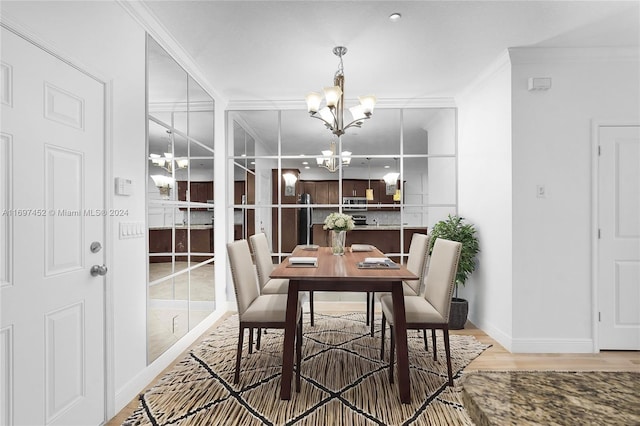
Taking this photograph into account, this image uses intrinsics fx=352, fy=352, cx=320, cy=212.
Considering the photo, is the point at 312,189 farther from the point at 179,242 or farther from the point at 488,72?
the point at 488,72

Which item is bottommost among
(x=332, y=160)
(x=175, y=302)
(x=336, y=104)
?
(x=175, y=302)

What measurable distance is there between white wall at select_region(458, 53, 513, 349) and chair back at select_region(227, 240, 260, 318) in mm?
2242

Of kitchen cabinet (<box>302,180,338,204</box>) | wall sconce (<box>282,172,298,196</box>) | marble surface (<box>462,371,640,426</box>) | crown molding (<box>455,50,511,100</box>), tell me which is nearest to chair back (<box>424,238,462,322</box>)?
crown molding (<box>455,50,511,100</box>)

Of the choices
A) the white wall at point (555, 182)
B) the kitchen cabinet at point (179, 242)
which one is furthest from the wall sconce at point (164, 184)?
the white wall at point (555, 182)

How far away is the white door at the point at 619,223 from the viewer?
3021 millimetres

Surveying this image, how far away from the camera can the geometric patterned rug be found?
6.70 feet

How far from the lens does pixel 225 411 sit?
6.91 feet

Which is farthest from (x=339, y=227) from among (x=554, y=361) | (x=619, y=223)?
(x=619, y=223)

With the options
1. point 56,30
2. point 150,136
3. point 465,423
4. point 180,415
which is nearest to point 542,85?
point 465,423

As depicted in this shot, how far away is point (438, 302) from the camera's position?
2.51 metres

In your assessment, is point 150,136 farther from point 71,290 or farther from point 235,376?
point 235,376

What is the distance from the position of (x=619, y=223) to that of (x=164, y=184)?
3.83m

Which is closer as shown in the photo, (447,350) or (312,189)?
(447,350)

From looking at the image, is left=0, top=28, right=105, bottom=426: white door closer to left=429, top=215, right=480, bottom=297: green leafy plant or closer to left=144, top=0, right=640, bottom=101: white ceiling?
left=144, top=0, right=640, bottom=101: white ceiling
